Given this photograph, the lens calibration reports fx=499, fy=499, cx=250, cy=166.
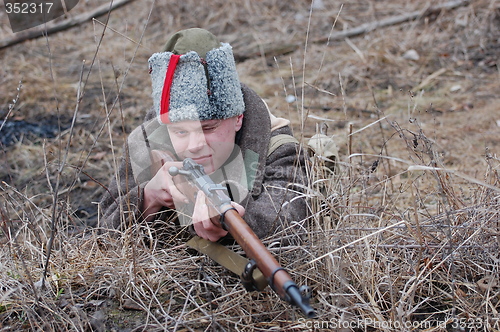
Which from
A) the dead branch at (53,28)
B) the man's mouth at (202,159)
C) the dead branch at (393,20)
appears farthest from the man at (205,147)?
the dead branch at (393,20)

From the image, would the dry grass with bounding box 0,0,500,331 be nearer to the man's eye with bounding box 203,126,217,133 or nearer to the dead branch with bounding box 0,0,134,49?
the man's eye with bounding box 203,126,217,133

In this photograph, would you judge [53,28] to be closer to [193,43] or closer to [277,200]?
[193,43]

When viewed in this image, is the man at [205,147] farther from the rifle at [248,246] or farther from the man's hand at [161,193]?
the rifle at [248,246]

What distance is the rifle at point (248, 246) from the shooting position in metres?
1.60

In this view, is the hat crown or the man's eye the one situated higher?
the hat crown

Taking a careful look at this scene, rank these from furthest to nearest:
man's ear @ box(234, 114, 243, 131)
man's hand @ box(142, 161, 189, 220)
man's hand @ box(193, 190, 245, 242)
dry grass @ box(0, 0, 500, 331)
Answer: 1. man's ear @ box(234, 114, 243, 131)
2. man's hand @ box(142, 161, 189, 220)
3. man's hand @ box(193, 190, 245, 242)
4. dry grass @ box(0, 0, 500, 331)

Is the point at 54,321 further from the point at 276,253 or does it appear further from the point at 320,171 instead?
the point at 320,171

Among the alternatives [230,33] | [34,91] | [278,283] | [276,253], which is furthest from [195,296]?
[230,33]

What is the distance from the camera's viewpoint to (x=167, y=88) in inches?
97.0

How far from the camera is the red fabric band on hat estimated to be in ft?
8.01

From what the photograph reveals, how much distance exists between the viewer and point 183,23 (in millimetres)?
→ 8906

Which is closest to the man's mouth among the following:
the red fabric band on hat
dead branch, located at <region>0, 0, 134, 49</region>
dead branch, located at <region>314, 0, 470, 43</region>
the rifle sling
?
the red fabric band on hat

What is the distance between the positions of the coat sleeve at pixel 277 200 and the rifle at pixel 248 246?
1.20ft

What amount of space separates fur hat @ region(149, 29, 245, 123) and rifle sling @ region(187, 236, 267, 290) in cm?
61
